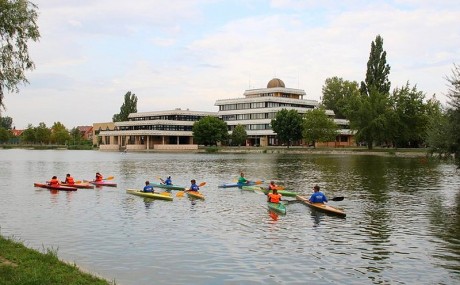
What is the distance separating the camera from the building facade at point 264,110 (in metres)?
158

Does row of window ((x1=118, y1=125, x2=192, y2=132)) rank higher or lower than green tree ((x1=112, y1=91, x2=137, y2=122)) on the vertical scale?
lower

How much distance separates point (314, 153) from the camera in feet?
413

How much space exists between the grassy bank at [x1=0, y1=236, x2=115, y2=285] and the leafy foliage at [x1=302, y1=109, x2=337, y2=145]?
364 feet

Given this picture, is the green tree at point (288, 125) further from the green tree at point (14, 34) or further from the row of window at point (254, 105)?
the green tree at point (14, 34)

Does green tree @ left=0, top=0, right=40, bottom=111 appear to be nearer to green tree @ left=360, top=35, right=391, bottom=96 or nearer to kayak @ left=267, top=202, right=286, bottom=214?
kayak @ left=267, top=202, right=286, bottom=214

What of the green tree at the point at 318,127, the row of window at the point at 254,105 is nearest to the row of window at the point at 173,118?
the row of window at the point at 254,105

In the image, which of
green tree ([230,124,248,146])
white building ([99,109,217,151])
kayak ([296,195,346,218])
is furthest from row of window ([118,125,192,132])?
kayak ([296,195,346,218])

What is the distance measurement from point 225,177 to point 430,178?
81.2 feet

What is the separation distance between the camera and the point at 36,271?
14.0 m

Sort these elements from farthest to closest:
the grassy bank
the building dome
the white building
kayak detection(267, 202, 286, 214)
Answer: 1. the building dome
2. the white building
3. kayak detection(267, 202, 286, 214)
4. the grassy bank

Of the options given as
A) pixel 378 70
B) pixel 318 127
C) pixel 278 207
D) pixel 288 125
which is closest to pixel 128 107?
pixel 288 125

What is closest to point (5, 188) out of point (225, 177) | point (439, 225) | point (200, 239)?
point (225, 177)

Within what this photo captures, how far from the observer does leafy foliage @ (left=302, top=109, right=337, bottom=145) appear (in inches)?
4858

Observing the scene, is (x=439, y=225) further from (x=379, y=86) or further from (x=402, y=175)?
(x=379, y=86)
